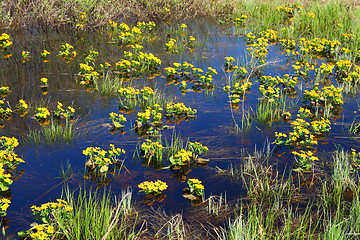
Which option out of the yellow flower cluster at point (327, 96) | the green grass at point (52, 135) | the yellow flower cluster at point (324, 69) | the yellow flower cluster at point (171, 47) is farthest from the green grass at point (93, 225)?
the yellow flower cluster at point (171, 47)

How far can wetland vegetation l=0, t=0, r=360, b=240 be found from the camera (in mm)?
3934

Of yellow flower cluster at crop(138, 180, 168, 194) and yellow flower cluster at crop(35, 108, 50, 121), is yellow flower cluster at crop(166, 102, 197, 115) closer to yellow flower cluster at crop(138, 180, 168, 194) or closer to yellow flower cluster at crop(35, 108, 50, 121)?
yellow flower cluster at crop(35, 108, 50, 121)

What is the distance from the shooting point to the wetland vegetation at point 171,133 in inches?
155

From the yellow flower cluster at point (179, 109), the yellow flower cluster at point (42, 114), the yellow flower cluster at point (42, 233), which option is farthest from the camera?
the yellow flower cluster at point (179, 109)

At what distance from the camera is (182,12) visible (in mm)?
13203

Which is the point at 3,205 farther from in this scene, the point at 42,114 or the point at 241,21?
the point at 241,21

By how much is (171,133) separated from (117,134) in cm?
76

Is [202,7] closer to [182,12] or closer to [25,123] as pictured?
[182,12]

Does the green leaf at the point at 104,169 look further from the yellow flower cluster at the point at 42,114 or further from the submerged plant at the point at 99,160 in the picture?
the yellow flower cluster at the point at 42,114

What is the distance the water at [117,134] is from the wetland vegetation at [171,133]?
0.08ft

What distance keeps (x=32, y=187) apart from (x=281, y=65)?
242 inches

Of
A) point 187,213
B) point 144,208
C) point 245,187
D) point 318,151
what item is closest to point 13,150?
point 144,208

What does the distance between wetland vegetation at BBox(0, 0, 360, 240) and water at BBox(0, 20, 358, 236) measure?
2 cm

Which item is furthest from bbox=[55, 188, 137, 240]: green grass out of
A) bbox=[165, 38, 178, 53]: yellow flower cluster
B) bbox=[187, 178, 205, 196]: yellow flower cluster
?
bbox=[165, 38, 178, 53]: yellow flower cluster
